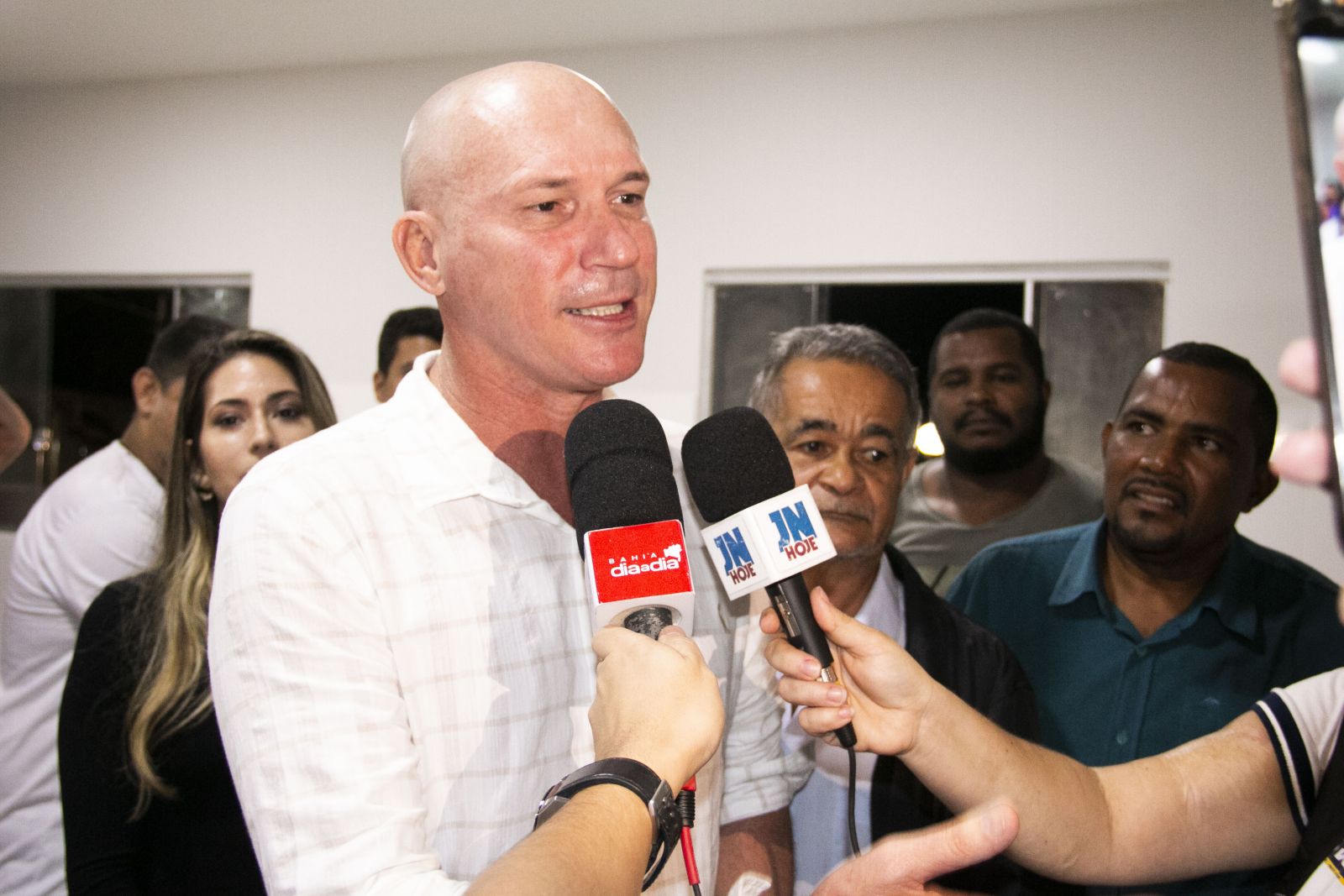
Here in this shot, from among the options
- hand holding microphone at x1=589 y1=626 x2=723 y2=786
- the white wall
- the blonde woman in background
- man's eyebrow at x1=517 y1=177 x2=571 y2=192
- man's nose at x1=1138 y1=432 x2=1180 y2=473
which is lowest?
the blonde woman in background

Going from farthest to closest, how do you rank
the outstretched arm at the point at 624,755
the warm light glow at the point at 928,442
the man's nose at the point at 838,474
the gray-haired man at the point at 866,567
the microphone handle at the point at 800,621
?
the warm light glow at the point at 928,442 < the man's nose at the point at 838,474 < the gray-haired man at the point at 866,567 < the microphone handle at the point at 800,621 < the outstretched arm at the point at 624,755

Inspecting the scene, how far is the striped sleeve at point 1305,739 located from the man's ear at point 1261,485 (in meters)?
1.21

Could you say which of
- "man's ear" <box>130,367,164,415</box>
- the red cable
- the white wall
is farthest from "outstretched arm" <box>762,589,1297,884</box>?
the white wall

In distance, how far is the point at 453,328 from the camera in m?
1.41

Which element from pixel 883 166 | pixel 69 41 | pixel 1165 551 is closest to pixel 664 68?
pixel 883 166

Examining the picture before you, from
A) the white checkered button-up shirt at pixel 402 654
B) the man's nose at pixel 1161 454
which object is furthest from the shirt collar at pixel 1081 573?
the white checkered button-up shirt at pixel 402 654

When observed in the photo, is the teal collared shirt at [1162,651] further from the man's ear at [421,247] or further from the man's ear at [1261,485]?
the man's ear at [421,247]

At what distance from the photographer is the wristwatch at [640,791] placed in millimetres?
902

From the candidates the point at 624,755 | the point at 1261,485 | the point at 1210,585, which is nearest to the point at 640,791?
the point at 624,755

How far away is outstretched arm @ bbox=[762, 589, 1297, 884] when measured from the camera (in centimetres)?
131

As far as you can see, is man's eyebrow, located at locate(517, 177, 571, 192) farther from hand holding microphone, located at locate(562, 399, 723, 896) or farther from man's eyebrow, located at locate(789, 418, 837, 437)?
man's eyebrow, located at locate(789, 418, 837, 437)

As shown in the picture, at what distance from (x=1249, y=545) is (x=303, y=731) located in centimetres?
218

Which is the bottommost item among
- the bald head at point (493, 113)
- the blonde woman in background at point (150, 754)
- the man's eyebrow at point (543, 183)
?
the blonde woman in background at point (150, 754)

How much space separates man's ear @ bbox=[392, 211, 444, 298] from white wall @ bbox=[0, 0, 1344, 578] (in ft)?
9.76
